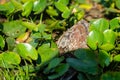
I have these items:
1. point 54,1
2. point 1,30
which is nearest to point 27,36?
point 1,30

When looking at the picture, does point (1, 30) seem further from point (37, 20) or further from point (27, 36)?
point (37, 20)

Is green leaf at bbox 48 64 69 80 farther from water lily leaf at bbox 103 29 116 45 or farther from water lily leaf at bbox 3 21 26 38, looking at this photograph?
water lily leaf at bbox 3 21 26 38

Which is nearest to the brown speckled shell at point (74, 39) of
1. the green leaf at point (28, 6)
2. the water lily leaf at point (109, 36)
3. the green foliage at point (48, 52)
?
the green foliage at point (48, 52)

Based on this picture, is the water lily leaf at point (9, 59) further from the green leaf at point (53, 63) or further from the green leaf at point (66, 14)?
the green leaf at point (66, 14)

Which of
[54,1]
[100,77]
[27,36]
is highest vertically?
[54,1]

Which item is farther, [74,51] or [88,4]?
[88,4]

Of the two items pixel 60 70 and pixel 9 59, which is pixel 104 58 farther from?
pixel 9 59

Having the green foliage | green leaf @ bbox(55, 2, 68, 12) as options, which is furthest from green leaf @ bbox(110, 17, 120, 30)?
green leaf @ bbox(55, 2, 68, 12)
